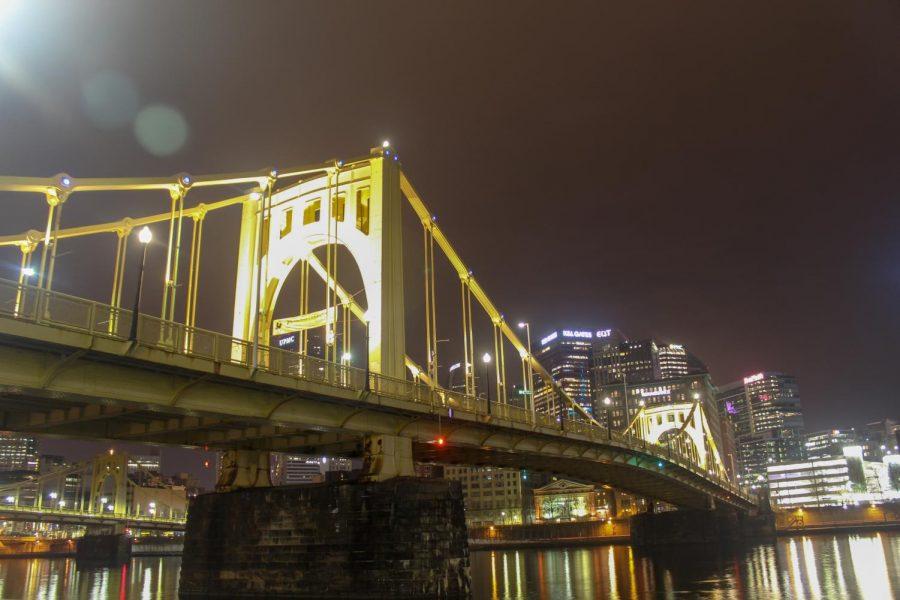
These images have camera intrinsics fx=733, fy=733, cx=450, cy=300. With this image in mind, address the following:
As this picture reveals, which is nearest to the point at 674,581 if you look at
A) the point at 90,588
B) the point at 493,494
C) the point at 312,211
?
the point at 312,211

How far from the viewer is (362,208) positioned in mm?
34062

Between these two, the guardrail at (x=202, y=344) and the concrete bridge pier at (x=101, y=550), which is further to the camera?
the concrete bridge pier at (x=101, y=550)

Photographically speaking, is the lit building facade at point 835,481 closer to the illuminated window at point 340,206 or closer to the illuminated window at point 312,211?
the illuminated window at point 312,211

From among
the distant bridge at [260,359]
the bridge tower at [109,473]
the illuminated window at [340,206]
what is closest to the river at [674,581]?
the distant bridge at [260,359]

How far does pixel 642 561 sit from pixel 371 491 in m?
45.7

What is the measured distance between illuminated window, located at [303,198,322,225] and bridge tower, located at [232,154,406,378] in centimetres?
5

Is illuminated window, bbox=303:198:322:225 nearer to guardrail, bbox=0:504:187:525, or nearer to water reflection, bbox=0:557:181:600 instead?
water reflection, bbox=0:557:181:600

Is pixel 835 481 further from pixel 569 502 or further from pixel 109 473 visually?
pixel 109 473

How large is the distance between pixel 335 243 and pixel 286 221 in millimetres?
5670

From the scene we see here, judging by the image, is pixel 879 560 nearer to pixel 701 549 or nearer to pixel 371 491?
pixel 701 549

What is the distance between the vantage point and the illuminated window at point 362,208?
33562 mm

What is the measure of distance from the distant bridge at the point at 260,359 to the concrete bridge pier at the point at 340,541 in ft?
6.62

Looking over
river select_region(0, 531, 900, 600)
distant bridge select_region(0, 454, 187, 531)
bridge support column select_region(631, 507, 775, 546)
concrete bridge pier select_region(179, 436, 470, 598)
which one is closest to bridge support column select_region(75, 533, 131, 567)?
distant bridge select_region(0, 454, 187, 531)

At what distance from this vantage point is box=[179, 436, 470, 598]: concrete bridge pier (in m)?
26.5
